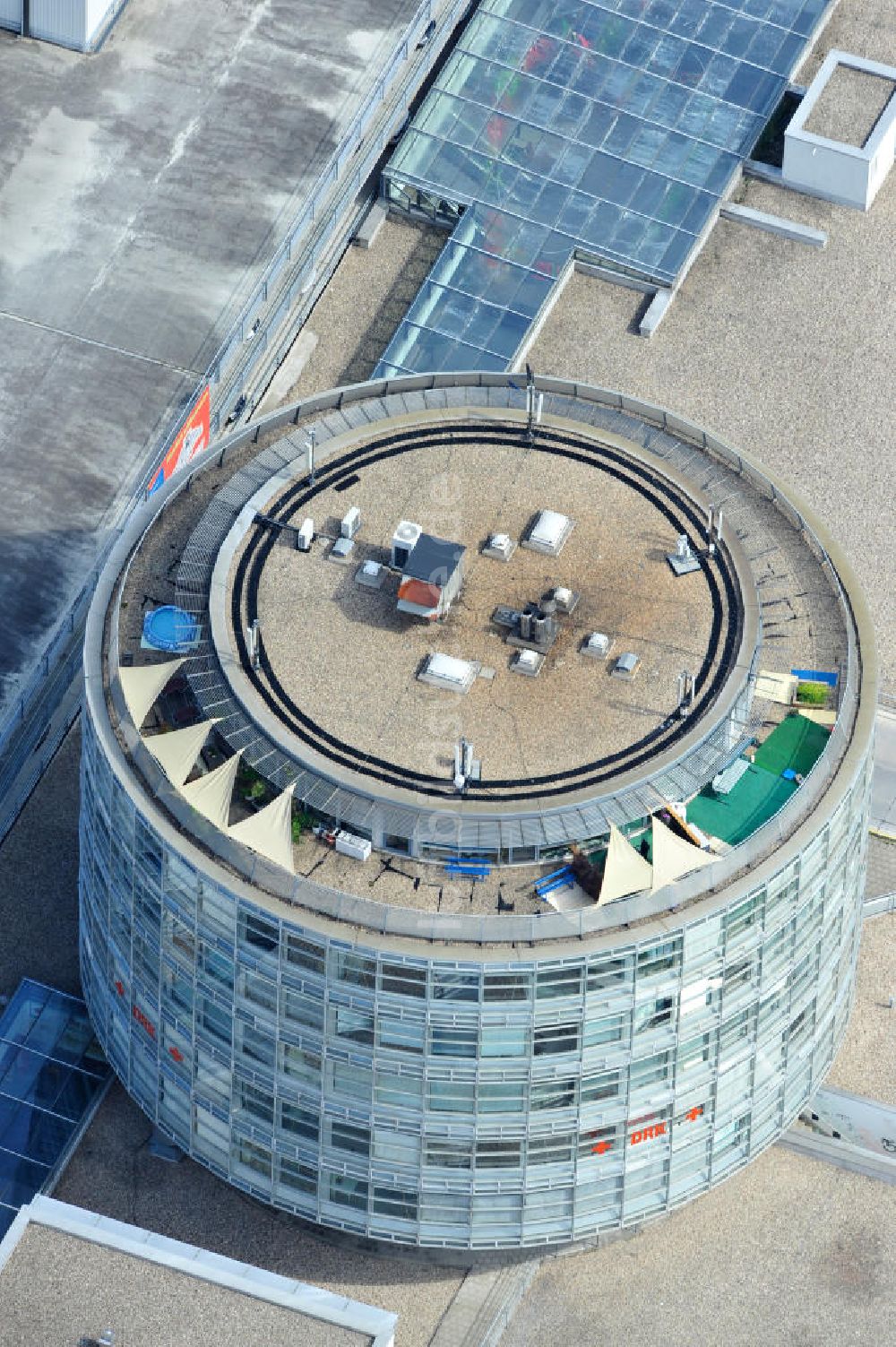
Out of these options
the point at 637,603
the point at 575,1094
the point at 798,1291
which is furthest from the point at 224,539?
the point at 798,1291

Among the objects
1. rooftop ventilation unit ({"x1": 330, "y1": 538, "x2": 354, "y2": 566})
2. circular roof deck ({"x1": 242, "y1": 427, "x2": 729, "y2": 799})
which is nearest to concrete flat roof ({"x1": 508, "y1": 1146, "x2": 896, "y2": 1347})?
circular roof deck ({"x1": 242, "y1": 427, "x2": 729, "y2": 799})

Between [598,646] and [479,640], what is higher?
[598,646]

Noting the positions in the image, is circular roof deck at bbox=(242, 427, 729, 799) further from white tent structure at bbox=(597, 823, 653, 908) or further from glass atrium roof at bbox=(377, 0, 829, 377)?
glass atrium roof at bbox=(377, 0, 829, 377)

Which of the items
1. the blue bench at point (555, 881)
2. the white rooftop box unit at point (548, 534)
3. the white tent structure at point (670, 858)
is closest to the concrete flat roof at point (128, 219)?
the white rooftop box unit at point (548, 534)

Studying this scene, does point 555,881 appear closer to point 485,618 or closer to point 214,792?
point 485,618

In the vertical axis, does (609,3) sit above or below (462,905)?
above

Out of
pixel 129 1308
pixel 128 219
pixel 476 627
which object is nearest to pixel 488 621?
pixel 476 627

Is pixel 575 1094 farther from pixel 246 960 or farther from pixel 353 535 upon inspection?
pixel 353 535
